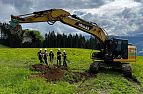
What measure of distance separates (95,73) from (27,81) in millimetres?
10757

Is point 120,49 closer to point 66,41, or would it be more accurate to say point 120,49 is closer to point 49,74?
point 49,74

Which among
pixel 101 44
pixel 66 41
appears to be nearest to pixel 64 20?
pixel 101 44

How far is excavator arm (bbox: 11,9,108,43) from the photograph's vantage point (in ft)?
121

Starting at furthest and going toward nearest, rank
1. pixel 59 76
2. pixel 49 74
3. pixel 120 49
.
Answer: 1. pixel 120 49
2. pixel 49 74
3. pixel 59 76

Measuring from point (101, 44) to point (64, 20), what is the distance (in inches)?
201

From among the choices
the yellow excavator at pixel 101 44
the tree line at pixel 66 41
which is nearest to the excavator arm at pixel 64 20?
the yellow excavator at pixel 101 44

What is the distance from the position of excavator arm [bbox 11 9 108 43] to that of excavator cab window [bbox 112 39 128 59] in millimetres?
1385

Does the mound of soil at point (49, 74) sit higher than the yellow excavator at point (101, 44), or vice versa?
the yellow excavator at point (101, 44)

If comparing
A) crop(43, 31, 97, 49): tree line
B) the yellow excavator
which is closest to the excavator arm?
the yellow excavator

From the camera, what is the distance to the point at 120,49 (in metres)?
39.2

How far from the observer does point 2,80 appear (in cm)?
2903

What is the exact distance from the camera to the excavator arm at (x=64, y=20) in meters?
36.8

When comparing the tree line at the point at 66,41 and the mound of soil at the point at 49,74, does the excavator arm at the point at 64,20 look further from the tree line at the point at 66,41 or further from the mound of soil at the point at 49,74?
the tree line at the point at 66,41

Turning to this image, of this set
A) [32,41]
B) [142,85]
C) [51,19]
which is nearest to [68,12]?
[51,19]
